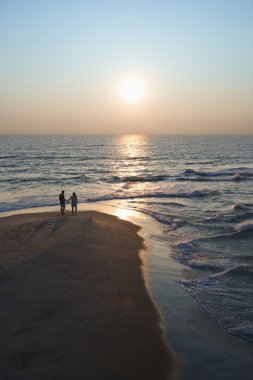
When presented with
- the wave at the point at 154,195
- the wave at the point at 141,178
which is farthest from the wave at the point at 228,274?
the wave at the point at 141,178

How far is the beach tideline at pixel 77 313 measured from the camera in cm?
809

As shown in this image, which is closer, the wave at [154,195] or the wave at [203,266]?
the wave at [203,266]

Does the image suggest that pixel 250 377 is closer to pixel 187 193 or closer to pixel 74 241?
pixel 74 241

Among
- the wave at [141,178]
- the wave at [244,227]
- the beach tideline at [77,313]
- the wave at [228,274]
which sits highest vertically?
the wave at [141,178]

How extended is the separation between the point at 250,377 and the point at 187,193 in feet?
92.4

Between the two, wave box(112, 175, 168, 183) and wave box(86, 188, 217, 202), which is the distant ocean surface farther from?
wave box(112, 175, 168, 183)

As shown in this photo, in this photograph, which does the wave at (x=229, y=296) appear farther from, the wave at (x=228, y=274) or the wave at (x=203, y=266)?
the wave at (x=203, y=266)

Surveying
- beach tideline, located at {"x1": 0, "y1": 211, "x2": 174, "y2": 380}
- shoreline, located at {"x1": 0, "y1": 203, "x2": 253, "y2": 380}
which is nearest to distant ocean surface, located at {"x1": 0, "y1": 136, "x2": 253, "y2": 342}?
shoreline, located at {"x1": 0, "y1": 203, "x2": 253, "y2": 380}

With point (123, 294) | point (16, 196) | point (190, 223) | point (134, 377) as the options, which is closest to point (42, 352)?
point (134, 377)

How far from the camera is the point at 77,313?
411 inches

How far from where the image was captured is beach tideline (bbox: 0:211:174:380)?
8086mm

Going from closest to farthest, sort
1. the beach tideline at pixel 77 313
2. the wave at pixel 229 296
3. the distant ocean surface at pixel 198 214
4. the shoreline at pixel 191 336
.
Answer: the beach tideline at pixel 77 313, the shoreline at pixel 191 336, the wave at pixel 229 296, the distant ocean surface at pixel 198 214

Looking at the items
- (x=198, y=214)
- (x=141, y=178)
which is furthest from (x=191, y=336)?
(x=141, y=178)

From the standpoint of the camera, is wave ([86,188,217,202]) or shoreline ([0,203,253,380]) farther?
wave ([86,188,217,202])
